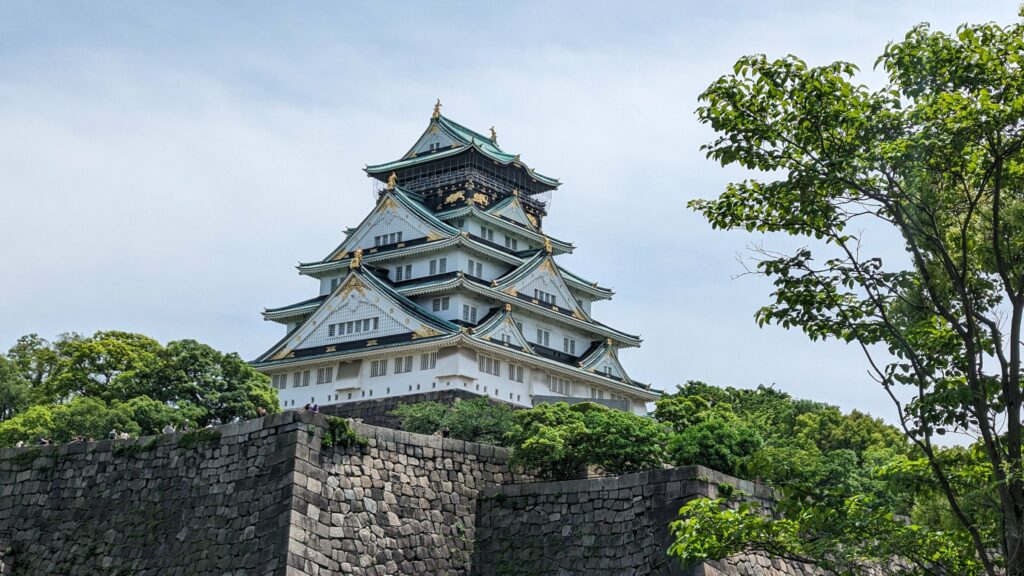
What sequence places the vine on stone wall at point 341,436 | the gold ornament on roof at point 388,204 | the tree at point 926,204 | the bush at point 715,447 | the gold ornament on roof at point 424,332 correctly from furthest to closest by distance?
the gold ornament on roof at point 388,204
the gold ornament on roof at point 424,332
the bush at point 715,447
the vine on stone wall at point 341,436
the tree at point 926,204

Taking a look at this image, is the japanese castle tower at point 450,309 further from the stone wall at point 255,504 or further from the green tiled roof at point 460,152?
the stone wall at point 255,504

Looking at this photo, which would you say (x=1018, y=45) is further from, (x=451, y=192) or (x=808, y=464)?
(x=451, y=192)

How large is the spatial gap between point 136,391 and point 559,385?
17488 millimetres

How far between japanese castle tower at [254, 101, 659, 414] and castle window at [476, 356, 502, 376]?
7cm

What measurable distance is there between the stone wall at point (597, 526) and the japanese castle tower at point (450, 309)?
21.5m

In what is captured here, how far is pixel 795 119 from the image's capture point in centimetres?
1400

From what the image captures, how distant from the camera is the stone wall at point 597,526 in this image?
2066cm

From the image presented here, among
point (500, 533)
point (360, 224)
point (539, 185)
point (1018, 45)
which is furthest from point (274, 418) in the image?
point (539, 185)

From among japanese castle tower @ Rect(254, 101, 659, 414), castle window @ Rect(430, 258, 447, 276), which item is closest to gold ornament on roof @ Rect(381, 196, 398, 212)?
japanese castle tower @ Rect(254, 101, 659, 414)

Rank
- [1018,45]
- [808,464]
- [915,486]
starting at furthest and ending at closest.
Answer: [808,464]
[915,486]
[1018,45]

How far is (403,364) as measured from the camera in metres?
45.4

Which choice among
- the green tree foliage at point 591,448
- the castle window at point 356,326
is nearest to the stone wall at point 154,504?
the green tree foliage at point 591,448

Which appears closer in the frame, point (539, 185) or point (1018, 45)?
point (1018, 45)

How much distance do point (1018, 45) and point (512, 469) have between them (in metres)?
13.9
